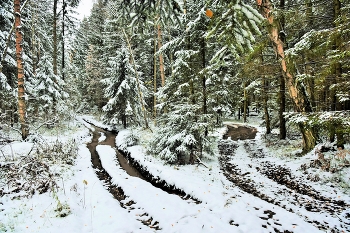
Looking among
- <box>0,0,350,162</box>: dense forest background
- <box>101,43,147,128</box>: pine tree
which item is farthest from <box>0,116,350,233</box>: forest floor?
<box>101,43,147,128</box>: pine tree

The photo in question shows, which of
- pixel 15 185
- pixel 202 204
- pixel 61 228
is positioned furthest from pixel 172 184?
pixel 15 185

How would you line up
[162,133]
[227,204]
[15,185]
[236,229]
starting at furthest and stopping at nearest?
1. [162,133]
2. [15,185]
3. [227,204]
4. [236,229]

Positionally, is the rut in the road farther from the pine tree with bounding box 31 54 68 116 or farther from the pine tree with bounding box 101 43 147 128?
the pine tree with bounding box 31 54 68 116

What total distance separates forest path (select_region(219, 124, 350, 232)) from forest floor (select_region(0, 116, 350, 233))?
26 millimetres

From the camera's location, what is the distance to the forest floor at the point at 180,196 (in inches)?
194

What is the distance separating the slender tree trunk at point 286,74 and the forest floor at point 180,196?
903mm

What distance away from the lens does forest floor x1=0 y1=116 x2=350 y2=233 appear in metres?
4.93

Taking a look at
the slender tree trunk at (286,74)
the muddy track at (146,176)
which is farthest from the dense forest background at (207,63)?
the muddy track at (146,176)

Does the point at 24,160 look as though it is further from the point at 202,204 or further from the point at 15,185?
the point at 202,204

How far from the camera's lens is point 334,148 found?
8477 mm

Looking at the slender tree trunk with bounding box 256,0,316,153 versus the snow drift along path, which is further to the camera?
the slender tree trunk with bounding box 256,0,316,153

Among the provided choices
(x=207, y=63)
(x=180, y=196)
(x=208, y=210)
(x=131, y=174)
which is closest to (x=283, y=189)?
(x=208, y=210)

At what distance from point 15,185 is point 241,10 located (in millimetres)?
8240

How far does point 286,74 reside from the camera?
9.00 m
